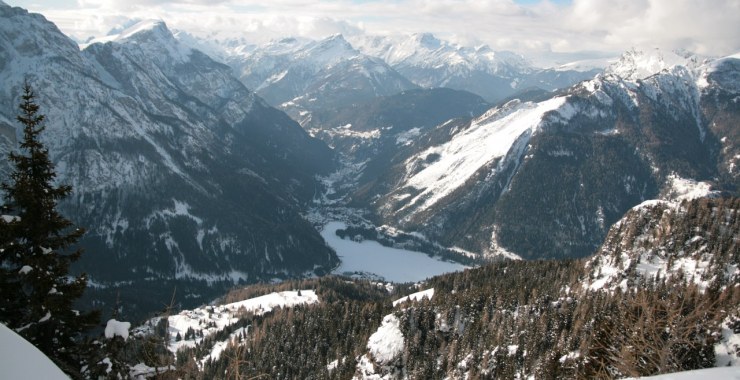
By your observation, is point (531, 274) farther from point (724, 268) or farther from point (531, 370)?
point (531, 370)

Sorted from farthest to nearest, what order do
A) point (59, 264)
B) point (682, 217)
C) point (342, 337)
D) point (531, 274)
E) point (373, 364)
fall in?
1. point (531, 274)
2. point (342, 337)
3. point (682, 217)
4. point (373, 364)
5. point (59, 264)

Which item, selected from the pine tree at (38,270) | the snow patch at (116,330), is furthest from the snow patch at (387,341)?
the snow patch at (116,330)

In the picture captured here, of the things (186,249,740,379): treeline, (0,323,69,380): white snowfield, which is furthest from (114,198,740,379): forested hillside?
(0,323,69,380): white snowfield

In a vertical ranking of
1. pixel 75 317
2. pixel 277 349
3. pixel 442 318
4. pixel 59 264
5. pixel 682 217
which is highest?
pixel 59 264

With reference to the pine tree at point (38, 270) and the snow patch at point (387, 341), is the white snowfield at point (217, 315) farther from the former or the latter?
the pine tree at point (38, 270)

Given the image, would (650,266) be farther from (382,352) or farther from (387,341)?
(382,352)

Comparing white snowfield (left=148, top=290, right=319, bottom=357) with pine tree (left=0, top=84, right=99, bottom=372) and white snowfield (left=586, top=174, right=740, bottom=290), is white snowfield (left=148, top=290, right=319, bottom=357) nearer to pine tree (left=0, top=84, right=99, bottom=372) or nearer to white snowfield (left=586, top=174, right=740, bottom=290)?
white snowfield (left=586, top=174, right=740, bottom=290)

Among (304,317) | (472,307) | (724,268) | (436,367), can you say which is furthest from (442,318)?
(724,268)
